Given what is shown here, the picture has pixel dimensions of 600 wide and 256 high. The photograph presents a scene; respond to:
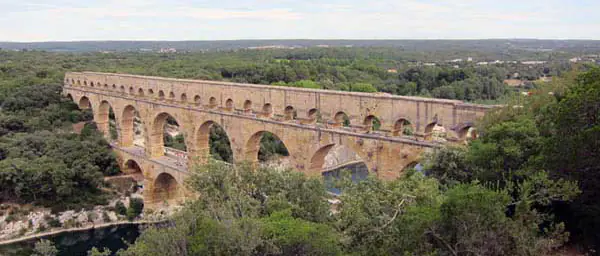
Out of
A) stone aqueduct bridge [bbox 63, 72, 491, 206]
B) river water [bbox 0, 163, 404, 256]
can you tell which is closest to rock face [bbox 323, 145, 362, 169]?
river water [bbox 0, 163, 404, 256]

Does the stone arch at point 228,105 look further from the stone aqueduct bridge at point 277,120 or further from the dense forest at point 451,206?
the dense forest at point 451,206

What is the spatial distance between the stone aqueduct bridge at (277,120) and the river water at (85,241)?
2337mm

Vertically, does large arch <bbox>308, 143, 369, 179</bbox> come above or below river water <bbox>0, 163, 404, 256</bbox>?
above

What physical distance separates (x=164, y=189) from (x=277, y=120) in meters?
11.2

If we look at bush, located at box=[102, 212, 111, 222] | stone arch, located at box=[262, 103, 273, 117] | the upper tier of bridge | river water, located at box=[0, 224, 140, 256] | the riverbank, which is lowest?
river water, located at box=[0, 224, 140, 256]

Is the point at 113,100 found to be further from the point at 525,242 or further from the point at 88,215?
the point at 525,242

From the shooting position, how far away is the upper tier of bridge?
15453 mm

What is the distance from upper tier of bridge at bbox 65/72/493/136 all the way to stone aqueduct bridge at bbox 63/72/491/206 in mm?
28

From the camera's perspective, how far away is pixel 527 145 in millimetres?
12000

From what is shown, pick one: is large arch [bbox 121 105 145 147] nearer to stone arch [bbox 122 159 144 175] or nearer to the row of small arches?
stone arch [bbox 122 159 144 175]

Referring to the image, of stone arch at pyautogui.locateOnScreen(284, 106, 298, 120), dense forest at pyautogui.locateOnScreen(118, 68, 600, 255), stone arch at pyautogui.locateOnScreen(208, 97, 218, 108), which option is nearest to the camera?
dense forest at pyautogui.locateOnScreen(118, 68, 600, 255)

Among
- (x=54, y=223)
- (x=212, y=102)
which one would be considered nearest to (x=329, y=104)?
(x=212, y=102)

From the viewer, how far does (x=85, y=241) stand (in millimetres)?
25922

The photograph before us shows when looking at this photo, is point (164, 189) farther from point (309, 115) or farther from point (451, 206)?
point (451, 206)
